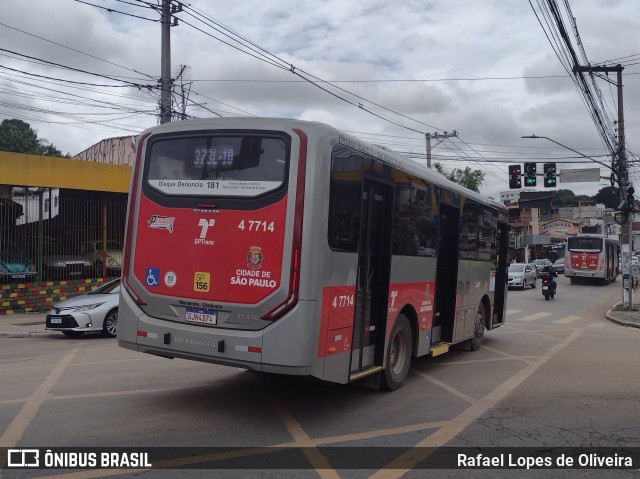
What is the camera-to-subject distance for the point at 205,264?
627 centimetres

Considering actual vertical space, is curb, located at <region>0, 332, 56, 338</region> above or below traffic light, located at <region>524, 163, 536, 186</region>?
below

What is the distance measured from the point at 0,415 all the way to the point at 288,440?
3.14m

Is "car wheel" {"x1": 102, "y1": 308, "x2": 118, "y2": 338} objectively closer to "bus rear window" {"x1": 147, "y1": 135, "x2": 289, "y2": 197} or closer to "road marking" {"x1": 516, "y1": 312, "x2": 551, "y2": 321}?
"bus rear window" {"x1": 147, "y1": 135, "x2": 289, "y2": 197}

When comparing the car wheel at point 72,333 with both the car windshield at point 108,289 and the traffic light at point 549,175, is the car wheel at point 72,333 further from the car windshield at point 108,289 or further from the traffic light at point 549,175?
the traffic light at point 549,175

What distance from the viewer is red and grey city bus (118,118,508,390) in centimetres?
590

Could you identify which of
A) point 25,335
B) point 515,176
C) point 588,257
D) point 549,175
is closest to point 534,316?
point 515,176

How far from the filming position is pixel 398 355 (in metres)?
8.12

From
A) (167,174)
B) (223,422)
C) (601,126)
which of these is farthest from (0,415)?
(601,126)

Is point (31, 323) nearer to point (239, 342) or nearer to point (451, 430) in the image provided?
point (239, 342)

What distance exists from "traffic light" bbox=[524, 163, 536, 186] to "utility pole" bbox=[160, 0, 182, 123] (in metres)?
16.3

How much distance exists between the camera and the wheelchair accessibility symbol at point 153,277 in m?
6.56

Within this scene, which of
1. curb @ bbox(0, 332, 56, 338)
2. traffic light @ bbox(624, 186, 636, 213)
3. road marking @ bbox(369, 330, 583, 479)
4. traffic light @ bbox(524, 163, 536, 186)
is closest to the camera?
road marking @ bbox(369, 330, 583, 479)

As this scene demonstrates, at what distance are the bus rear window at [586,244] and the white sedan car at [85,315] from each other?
1247 inches

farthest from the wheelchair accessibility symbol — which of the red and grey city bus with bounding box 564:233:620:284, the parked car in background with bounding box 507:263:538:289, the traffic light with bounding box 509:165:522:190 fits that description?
the red and grey city bus with bounding box 564:233:620:284
